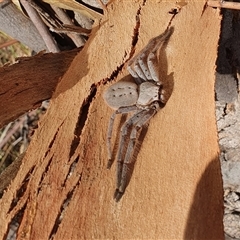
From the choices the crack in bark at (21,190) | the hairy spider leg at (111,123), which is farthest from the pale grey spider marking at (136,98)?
the crack in bark at (21,190)

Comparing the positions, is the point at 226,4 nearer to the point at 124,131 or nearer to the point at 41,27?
the point at 124,131

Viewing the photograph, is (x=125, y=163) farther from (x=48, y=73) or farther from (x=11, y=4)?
(x=11, y=4)

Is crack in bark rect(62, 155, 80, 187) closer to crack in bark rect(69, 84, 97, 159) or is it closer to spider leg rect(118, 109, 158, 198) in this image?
crack in bark rect(69, 84, 97, 159)

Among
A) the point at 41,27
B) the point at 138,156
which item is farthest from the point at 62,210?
the point at 41,27

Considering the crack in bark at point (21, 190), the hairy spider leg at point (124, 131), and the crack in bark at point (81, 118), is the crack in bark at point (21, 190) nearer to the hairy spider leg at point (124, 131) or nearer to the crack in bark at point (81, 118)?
the crack in bark at point (81, 118)

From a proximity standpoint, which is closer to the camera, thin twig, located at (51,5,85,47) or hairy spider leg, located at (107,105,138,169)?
hairy spider leg, located at (107,105,138,169)

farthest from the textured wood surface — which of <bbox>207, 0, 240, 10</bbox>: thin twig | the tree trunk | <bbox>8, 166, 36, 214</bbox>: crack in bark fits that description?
<bbox>207, 0, 240, 10</bbox>: thin twig
